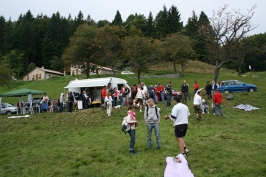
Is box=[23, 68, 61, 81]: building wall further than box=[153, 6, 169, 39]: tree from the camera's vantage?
No

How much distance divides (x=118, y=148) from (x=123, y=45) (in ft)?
108

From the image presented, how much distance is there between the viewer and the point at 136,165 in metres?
7.30

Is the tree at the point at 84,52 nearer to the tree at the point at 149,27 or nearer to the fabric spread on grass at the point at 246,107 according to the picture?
the fabric spread on grass at the point at 246,107

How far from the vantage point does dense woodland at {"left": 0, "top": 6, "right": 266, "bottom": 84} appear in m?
28.2

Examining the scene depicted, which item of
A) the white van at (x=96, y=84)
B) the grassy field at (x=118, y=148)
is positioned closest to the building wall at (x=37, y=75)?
the white van at (x=96, y=84)

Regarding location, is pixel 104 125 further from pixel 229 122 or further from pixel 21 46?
pixel 21 46

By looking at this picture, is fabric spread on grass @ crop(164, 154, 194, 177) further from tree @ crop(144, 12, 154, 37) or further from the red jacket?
tree @ crop(144, 12, 154, 37)

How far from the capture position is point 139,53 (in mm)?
39219

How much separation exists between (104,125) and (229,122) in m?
6.63

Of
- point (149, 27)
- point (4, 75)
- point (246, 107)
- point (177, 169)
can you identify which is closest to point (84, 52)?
point (4, 75)

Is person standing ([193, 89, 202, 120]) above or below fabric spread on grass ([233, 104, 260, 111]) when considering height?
above

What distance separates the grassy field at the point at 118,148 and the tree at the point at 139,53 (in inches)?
895

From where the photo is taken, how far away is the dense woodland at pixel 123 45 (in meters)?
28.2

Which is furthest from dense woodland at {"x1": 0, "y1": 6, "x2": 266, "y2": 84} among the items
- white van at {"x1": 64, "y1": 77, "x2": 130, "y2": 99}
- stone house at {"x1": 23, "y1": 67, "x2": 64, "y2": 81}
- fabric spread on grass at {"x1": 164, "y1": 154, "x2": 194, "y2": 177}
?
fabric spread on grass at {"x1": 164, "y1": 154, "x2": 194, "y2": 177}
